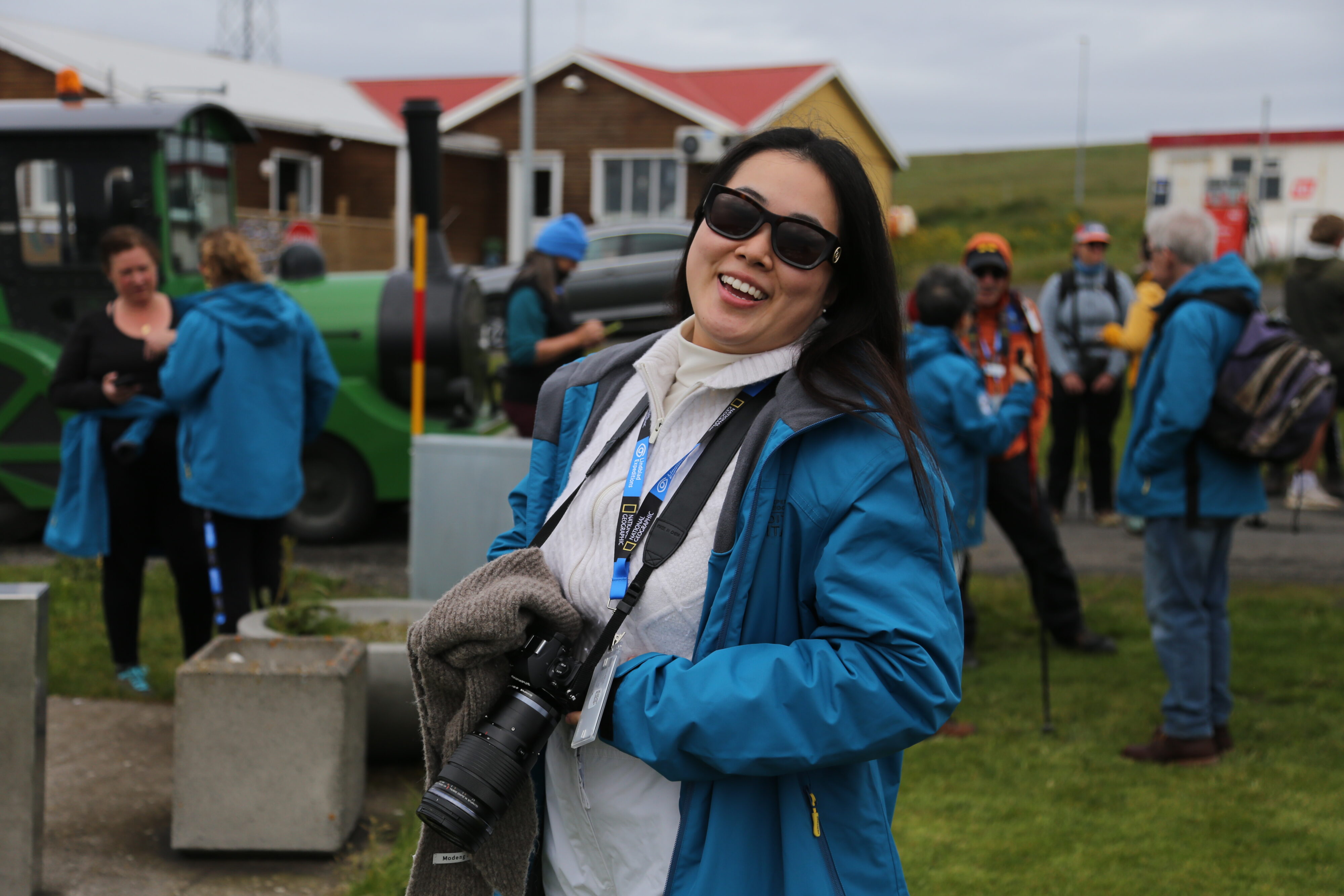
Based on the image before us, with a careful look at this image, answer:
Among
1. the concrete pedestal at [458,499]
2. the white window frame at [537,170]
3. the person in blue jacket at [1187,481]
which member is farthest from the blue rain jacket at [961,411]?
the white window frame at [537,170]

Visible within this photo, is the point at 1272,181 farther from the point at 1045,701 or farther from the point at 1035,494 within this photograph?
the point at 1045,701

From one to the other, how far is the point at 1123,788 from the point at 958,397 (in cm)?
167

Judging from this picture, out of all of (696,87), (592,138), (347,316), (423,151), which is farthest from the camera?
(696,87)

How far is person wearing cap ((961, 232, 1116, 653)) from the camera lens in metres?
5.88

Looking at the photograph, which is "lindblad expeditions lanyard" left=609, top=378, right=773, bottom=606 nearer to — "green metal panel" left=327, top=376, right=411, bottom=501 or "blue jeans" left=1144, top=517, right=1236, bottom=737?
"blue jeans" left=1144, top=517, right=1236, bottom=737

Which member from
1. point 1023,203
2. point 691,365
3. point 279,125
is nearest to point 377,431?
point 691,365

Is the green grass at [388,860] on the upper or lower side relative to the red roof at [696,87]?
lower

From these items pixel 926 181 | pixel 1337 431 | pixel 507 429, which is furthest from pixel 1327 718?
pixel 926 181

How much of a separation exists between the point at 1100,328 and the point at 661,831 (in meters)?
7.63

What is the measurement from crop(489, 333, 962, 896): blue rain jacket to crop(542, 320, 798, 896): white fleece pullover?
54 millimetres

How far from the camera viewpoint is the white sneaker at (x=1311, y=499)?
30.8 feet

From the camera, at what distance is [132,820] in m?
4.14

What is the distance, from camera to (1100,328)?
28.4 ft

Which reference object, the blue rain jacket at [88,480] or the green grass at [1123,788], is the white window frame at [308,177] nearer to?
the blue rain jacket at [88,480]
